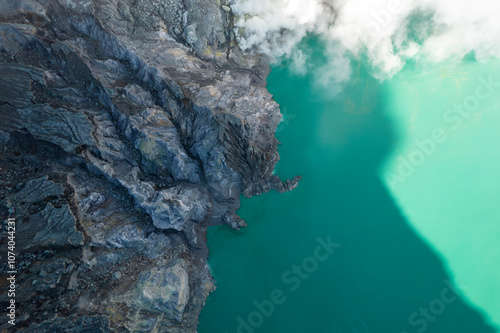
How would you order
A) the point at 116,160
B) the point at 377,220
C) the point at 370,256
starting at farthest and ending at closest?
the point at 377,220
the point at 370,256
the point at 116,160

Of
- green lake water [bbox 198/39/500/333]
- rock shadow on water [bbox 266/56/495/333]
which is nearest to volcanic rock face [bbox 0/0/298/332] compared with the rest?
green lake water [bbox 198/39/500/333]

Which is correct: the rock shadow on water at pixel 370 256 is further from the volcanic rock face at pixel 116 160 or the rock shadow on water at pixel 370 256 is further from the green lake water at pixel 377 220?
the volcanic rock face at pixel 116 160

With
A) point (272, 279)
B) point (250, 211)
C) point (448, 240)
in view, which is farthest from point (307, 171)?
point (448, 240)

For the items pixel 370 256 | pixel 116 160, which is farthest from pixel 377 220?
pixel 116 160

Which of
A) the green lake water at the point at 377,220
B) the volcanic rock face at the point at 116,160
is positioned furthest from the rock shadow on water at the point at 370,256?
the volcanic rock face at the point at 116,160

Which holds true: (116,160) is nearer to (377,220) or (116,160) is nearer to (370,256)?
(370,256)

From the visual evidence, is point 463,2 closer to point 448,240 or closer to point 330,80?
point 330,80
